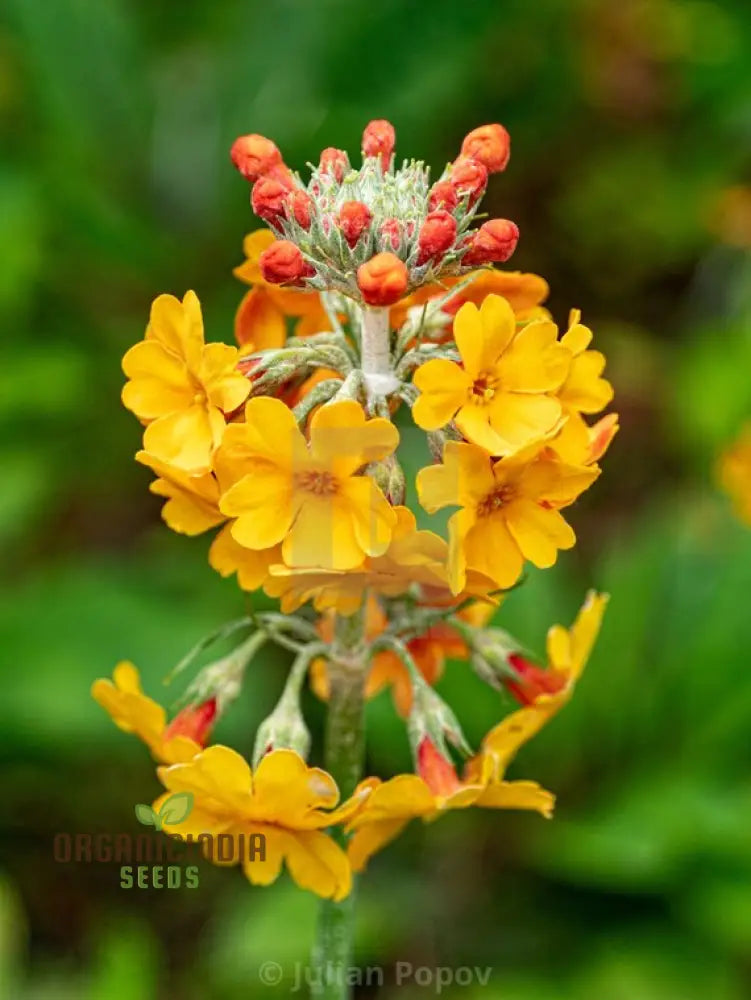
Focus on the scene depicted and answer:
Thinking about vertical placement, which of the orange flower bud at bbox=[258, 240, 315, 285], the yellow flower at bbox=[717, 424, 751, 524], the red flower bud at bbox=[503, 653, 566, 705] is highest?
the yellow flower at bbox=[717, 424, 751, 524]

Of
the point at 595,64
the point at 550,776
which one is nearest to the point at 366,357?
the point at 550,776

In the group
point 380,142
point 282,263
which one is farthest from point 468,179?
point 282,263

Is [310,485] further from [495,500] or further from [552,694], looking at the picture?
[552,694]

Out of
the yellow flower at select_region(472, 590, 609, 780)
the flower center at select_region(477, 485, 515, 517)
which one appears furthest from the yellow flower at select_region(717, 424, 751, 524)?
the flower center at select_region(477, 485, 515, 517)

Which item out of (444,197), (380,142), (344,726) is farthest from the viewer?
(344,726)

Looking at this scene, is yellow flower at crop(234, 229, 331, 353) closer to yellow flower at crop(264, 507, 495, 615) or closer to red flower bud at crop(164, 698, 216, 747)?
yellow flower at crop(264, 507, 495, 615)

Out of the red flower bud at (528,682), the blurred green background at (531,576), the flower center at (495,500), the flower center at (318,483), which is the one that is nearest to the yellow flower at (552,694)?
the red flower bud at (528,682)
